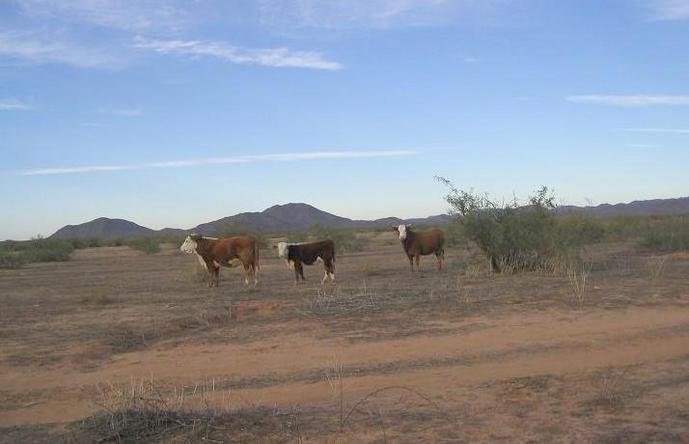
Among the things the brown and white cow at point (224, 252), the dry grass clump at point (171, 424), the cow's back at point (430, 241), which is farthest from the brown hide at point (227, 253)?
the dry grass clump at point (171, 424)

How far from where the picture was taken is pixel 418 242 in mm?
23047

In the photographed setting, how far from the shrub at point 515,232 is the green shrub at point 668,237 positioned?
965cm

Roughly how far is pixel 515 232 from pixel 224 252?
28.1 feet

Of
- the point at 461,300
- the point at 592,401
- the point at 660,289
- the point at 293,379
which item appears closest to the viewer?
the point at 592,401

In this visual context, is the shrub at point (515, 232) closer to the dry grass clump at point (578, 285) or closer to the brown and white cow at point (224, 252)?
the dry grass clump at point (578, 285)

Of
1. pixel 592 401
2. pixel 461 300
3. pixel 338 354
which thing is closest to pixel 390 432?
pixel 592 401

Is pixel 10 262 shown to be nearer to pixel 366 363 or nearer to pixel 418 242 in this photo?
pixel 418 242

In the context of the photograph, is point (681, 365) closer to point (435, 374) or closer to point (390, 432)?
point (435, 374)

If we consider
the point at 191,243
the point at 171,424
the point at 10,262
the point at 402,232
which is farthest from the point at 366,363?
the point at 10,262

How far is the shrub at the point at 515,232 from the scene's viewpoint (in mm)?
20578

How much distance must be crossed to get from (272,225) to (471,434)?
120604 millimetres

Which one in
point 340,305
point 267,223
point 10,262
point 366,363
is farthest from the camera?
point 267,223

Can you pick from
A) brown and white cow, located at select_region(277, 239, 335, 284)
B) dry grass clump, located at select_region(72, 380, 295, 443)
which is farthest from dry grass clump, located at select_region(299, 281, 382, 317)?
dry grass clump, located at select_region(72, 380, 295, 443)

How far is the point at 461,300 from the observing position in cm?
1403
